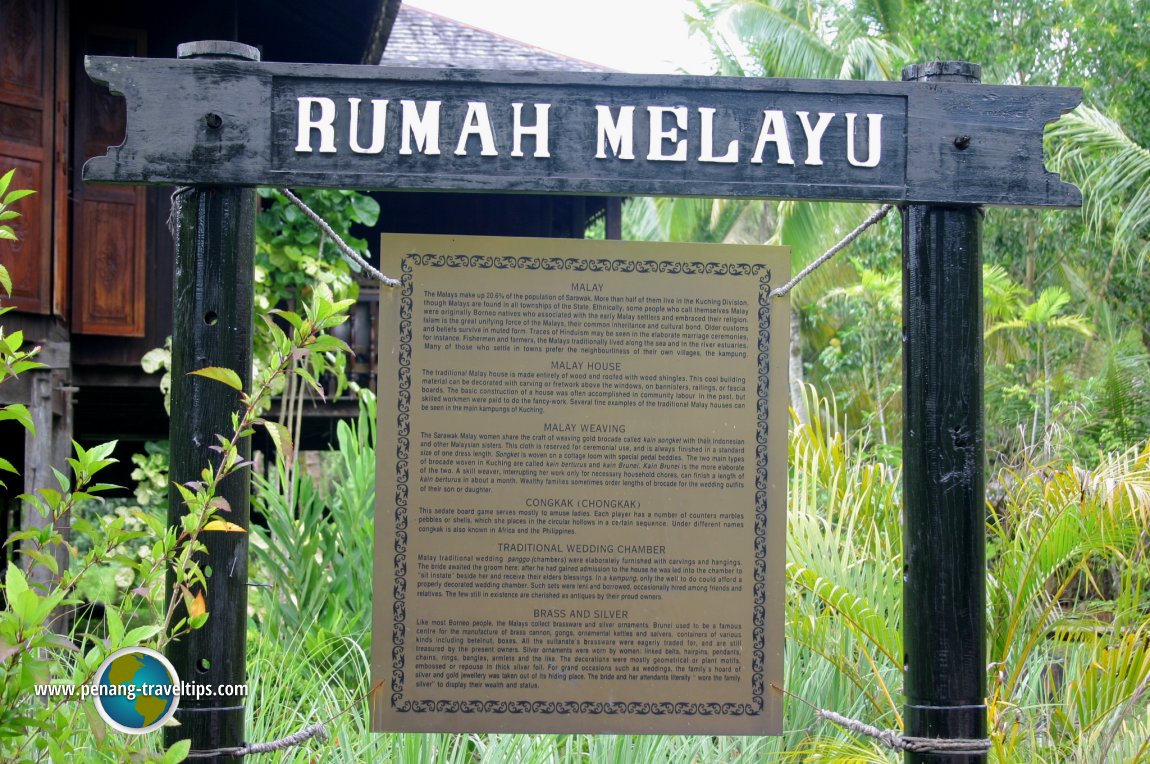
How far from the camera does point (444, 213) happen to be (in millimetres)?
12477

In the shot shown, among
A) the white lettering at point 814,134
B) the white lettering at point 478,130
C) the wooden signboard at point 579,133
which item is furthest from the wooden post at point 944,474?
the white lettering at point 478,130

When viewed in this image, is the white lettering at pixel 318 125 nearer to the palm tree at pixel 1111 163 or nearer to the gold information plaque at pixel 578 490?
the gold information plaque at pixel 578 490

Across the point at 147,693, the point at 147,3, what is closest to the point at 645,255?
the point at 147,693

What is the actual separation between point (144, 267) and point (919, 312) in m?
5.98

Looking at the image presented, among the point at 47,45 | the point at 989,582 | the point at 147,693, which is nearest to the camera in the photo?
the point at 147,693

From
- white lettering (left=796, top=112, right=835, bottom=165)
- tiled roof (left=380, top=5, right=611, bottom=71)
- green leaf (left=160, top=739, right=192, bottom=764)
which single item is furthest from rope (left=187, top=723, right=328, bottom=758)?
tiled roof (left=380, top=5, right=611, bottom=71)

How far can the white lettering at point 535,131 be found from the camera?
3.26 m

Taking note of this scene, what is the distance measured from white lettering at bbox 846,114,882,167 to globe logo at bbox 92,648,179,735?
7.13ft

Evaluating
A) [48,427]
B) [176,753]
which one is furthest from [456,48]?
[176,753]

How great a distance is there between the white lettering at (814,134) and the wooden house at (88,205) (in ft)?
16.4

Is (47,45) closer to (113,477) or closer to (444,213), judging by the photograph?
(444,213)

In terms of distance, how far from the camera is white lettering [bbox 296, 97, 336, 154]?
10.6 feet

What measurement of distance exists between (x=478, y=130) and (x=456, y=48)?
10.3 meters

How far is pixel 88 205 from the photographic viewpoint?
7684mm
